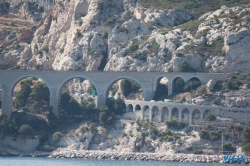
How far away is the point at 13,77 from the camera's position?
109688mm

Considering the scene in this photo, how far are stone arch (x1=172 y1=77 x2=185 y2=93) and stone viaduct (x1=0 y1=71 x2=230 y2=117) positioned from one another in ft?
2.93

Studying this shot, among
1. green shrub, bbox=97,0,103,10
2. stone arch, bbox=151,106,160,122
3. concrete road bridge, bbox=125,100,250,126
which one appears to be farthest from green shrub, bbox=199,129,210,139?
green shrub, bbox=97,0,103,10

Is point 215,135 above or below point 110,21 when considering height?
below

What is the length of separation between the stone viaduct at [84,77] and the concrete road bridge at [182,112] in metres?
2.89

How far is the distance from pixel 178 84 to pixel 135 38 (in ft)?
40.1

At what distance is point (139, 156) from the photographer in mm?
97625

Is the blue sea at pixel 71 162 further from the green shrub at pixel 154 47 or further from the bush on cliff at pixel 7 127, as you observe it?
the green shrub at pixel 154 47

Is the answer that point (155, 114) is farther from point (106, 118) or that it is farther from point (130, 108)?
point (106, 118)

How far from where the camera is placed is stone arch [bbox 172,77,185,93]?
357ft

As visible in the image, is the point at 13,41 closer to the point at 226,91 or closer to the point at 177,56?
the point at 177,56

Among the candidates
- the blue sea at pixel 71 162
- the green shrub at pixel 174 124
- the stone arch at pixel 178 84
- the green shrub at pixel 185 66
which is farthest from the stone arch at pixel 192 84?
the blue sea at pixel 71 162

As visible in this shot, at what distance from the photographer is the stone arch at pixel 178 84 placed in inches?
4279

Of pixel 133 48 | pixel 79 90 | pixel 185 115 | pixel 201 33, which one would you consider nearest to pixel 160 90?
pixel 185 115

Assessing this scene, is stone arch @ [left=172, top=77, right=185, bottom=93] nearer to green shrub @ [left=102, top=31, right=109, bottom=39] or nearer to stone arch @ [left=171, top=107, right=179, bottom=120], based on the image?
stone arch @ [left=171, top=107, right=179, bottom=120]
